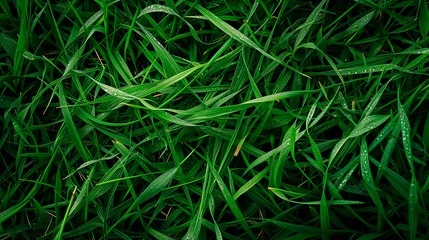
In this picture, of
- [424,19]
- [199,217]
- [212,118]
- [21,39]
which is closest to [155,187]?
[199,217]

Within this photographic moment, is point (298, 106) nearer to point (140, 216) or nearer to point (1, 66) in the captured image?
point (140, 216)

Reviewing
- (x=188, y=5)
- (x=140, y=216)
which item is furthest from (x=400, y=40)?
(x=140, y=216)

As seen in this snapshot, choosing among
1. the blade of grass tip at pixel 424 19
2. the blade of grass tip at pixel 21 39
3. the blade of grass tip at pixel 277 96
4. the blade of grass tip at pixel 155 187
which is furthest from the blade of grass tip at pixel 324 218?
the blade of grass tip at pixel 21 39

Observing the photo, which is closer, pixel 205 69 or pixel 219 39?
pixel 205 69

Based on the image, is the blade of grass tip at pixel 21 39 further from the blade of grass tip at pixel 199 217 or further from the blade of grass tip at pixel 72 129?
the blade of grass tip at pixel 199 217

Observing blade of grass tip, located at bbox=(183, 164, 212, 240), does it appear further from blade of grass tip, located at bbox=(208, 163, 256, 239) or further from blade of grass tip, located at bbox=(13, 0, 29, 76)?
blade of grass tip, located at bbox=(13, 0, 29, 76)

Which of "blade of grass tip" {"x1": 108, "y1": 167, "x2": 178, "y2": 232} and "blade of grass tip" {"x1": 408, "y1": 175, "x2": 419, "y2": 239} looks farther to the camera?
"blade of grass tip" {"x1": 108, "y1": 167, "x2": 178, "y2": 232}

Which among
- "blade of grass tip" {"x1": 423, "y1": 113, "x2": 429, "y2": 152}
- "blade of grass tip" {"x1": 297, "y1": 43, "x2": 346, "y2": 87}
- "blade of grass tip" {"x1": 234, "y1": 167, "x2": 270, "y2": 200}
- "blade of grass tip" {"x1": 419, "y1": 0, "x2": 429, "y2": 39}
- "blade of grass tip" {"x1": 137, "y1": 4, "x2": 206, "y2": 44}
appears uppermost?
"blade of grass tip" {"x1": 419, "y1": 0, "x2": 429, "y2": 39}

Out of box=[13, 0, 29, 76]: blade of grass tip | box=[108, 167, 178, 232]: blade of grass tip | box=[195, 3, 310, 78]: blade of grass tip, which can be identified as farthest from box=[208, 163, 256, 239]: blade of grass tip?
box=[13, 0, 29, 76]: blade of grass tip
